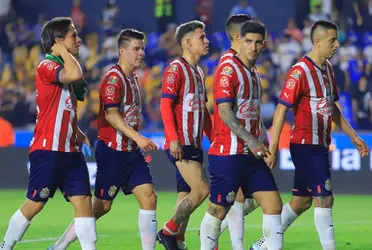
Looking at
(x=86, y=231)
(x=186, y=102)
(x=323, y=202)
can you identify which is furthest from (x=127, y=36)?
(x=323, y=202)

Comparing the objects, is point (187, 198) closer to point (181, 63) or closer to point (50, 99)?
point (181, 63)

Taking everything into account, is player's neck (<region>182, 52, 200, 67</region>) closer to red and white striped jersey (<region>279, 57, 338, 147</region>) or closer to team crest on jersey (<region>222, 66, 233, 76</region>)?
red and white striped jersey (<region>279, 57, 338, 147</region>)

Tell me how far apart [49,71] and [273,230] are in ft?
6.93

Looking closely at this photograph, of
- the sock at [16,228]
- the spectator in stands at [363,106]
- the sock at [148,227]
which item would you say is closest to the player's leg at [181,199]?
the sock at [148,227]

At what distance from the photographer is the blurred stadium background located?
1686 centimetres

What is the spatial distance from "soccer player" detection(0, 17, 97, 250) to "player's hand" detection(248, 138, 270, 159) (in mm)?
1312

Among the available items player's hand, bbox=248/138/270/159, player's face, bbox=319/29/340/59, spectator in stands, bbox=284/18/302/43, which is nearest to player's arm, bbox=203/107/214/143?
player's face, bbox=319/29/340/59

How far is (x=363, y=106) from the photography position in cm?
1822

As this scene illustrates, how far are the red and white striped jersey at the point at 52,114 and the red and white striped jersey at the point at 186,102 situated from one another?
4.28ft

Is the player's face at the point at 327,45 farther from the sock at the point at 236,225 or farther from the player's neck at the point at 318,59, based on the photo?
the sock at the point at 236,225

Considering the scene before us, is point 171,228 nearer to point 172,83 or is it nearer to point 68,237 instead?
point 68,237

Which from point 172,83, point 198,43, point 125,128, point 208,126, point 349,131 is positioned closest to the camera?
point 125,128

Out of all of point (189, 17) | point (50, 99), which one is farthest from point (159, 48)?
point (50, 99)

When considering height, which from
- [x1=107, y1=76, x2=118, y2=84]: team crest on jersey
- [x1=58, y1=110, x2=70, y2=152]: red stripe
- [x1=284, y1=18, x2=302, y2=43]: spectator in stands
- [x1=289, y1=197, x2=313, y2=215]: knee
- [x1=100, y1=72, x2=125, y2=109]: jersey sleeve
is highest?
Result: [x1=284, y1=18, x2=302, y2=43]: spectator in stands
